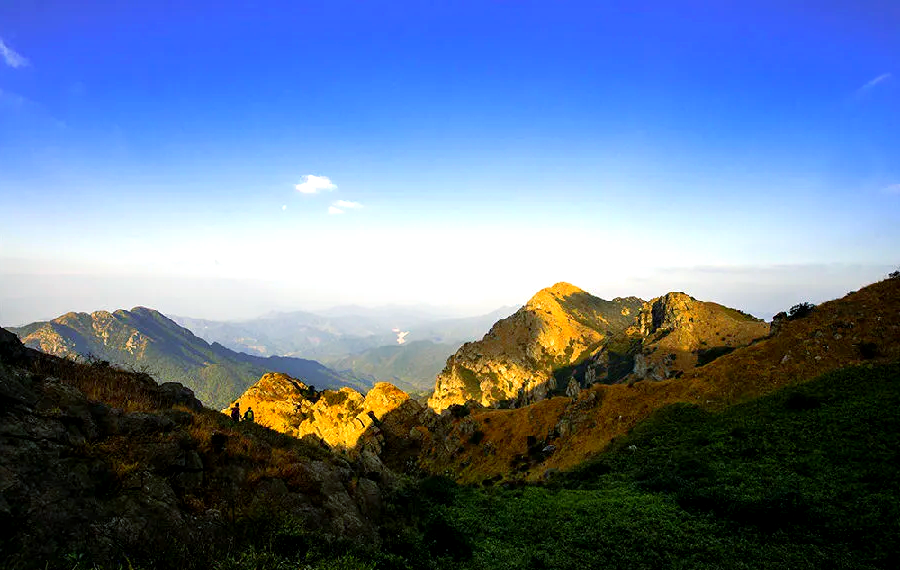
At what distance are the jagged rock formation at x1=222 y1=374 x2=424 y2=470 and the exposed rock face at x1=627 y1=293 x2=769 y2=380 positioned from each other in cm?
7491

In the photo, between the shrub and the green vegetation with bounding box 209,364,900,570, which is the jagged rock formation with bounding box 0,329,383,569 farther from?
the shrub

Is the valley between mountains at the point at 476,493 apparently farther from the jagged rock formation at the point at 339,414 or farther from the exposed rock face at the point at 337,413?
the exposed rock face at the point at 337,413

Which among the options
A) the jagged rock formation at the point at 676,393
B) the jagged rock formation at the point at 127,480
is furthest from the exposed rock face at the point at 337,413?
the jagged rock formation at the point at 127,480

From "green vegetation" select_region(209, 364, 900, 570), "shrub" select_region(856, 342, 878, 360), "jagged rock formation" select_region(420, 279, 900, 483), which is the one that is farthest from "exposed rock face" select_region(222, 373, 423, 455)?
"shrub" select_region(856, 342, 878, 360)

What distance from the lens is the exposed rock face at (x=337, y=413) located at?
284 feet

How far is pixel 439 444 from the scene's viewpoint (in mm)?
76562

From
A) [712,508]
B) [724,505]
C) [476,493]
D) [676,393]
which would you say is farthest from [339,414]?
[724,505]

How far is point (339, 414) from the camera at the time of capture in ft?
319

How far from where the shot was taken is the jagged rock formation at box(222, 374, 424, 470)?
85938mm

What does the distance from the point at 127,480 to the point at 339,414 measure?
92.4 meters

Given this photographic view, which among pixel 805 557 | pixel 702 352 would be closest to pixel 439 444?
pixel 805 557

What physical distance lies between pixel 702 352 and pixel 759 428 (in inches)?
4927

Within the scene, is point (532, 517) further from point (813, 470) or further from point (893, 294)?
point (893, 294)

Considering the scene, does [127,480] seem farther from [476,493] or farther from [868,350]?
[868,350]
